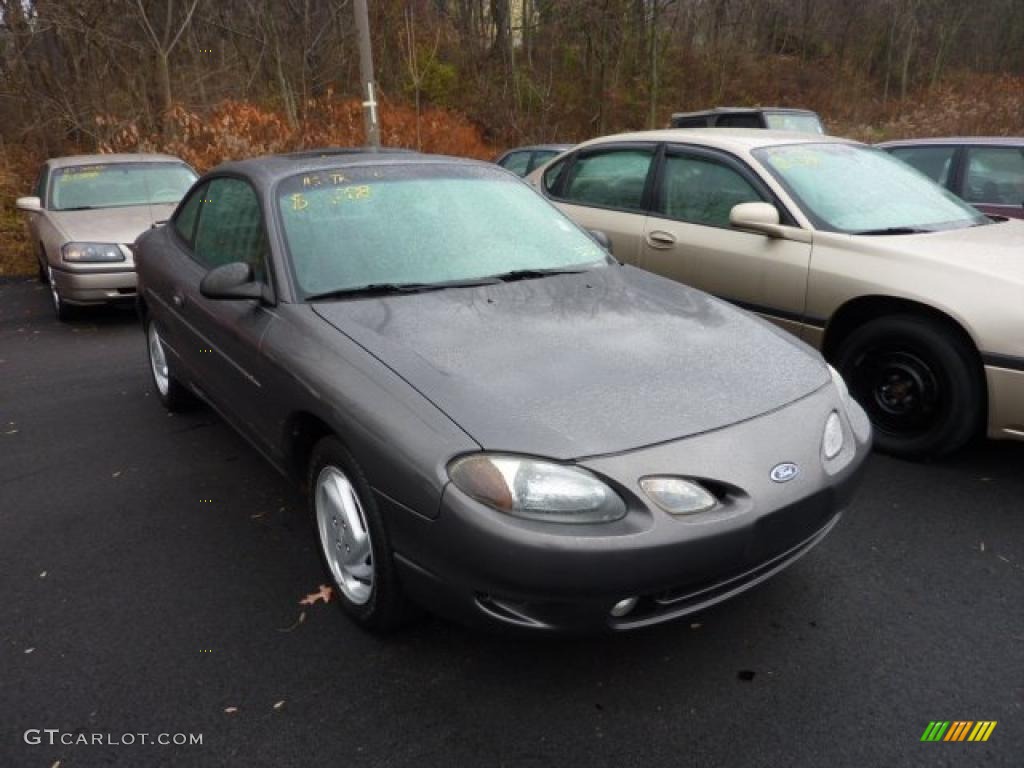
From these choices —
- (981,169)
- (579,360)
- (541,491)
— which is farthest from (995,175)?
(541,491)

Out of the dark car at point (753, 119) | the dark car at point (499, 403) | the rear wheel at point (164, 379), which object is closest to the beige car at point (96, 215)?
the rear wheel at point (164, 379)

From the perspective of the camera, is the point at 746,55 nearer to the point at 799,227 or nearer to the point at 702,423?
the point at 799,227

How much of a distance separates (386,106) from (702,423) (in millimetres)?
19180

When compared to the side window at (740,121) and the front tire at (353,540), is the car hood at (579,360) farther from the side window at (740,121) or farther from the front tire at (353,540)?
the side window at (740,121)

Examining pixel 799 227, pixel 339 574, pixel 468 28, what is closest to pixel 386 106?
pixel 468 28

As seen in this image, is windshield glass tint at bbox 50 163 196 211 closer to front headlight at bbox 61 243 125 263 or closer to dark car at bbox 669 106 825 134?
front headlight at bbox 61 243 125 263

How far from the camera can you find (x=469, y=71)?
22781mm

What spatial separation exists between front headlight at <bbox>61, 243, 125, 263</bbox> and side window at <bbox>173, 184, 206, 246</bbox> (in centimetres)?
282

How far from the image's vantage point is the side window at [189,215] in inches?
162

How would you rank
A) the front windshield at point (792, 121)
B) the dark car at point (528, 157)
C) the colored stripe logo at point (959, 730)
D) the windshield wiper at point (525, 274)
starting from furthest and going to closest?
the dark car at point (528, 157), the front windshield at point (792, 121), the windshield wiper at point (525, 274), the colored stripe logo at point (959, 730)

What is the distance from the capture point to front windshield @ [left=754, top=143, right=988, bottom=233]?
4.28 meters

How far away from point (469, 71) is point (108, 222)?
17.6 metres

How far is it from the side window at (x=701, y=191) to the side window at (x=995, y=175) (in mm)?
2822

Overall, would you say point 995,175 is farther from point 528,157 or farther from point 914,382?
point 528,157
